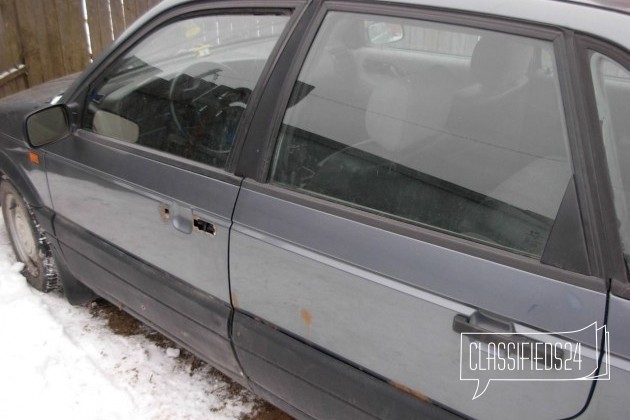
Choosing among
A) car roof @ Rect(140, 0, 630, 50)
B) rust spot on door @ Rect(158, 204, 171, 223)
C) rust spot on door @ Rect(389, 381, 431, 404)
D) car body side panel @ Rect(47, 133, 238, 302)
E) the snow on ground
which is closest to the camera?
Answer: car roof @ Rect(140, 0, 630, 50)

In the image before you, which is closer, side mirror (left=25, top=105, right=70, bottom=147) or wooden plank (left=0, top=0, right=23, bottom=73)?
side mirror (left=25, top=105, right=70, bottom=147)

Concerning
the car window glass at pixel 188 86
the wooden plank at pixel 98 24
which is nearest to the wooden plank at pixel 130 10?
the wooden plank at pixel 98 24

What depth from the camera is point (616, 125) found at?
1.32m

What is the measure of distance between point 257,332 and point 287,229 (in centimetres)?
42

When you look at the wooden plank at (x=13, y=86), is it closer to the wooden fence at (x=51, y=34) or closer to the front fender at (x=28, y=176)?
the wooden fence at (x=51, y=34)

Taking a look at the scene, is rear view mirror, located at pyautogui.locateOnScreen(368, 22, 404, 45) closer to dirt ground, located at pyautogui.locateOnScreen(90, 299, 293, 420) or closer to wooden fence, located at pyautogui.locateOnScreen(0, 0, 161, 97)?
dirt ground, located at pyautogui.locateOnScreen(90, 299, 293, 420)

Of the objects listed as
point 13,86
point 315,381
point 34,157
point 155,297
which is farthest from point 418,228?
point 13,86

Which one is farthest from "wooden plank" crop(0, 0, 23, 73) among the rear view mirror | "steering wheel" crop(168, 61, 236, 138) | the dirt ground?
the rear view mirror

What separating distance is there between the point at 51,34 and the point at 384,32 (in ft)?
17.1

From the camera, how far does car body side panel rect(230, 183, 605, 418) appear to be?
1282mm

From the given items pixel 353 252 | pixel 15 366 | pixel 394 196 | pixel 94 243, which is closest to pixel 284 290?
pixel 353 252

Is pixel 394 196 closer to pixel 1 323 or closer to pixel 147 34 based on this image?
pixel 147 34

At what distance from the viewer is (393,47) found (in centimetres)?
187

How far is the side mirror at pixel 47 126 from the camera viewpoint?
2.45 m
